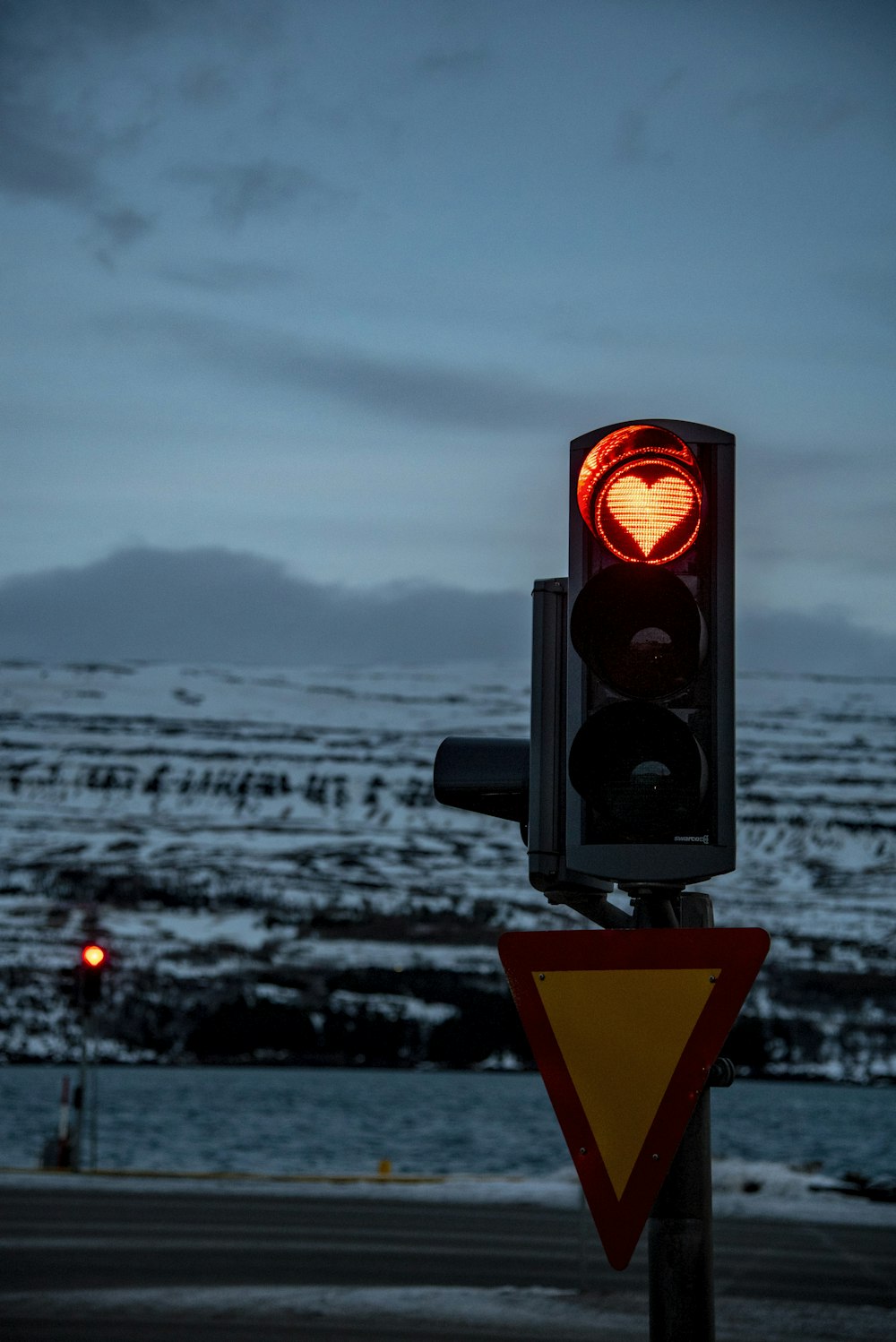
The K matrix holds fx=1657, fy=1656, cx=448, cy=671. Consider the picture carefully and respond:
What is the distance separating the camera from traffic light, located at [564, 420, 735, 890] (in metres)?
3.58

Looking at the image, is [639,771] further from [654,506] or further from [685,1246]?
[685,1246]

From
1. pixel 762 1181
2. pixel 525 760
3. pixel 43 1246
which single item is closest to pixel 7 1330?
pixel 43 1246

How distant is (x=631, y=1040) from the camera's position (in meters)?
3.61

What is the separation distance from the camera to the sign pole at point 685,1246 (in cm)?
345

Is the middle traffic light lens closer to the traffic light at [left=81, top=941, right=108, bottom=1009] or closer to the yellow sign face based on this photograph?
the yellow sign face

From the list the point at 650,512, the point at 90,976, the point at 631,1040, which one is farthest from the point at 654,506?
the point at 90,976

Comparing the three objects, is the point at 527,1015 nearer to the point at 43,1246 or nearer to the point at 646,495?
the point at 646,495

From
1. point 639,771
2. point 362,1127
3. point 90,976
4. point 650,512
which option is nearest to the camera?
point 639,771

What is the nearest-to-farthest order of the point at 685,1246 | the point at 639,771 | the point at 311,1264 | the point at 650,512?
1. the point at 685,1246
2. the point at 639,771
3. the point at 650,512
4. the point at 311,1264

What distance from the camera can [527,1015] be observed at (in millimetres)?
3730

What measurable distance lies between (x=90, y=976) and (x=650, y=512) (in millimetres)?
27935

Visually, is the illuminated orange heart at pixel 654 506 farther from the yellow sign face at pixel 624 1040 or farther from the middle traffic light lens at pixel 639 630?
the yellow sign face at pixel 624 1040

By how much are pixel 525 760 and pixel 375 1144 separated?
66.9 meters

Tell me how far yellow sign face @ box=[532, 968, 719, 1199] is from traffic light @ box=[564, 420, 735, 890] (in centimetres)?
23
